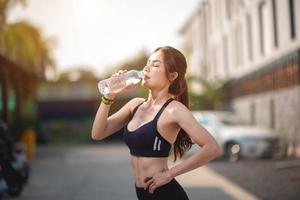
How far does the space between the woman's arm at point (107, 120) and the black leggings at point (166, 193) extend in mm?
427

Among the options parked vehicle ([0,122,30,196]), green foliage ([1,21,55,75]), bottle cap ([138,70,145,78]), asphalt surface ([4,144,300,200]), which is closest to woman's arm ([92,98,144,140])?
bottle cap ([138,70,145,78])

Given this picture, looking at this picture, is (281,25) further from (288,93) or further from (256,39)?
(256,39)

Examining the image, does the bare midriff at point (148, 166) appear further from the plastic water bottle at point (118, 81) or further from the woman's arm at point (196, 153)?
the plastic water bottle at point (118, 81)

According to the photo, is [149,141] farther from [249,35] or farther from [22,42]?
[22,42]

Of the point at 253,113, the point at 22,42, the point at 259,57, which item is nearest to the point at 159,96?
the point at 259,57

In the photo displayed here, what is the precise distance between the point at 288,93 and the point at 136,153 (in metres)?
21.0

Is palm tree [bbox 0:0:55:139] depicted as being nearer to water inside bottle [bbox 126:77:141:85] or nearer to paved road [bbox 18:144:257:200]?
paved road [bbox 18:144:257:200]

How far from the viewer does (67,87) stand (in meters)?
58.0

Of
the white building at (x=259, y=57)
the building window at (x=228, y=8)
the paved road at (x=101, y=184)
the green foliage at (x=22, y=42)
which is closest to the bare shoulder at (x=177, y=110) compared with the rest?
the paved road at (x=101, y=184)

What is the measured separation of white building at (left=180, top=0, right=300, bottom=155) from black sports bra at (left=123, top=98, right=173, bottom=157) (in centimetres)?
1932

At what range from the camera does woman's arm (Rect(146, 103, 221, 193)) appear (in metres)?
3.23

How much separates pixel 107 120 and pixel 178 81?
20.1 inches

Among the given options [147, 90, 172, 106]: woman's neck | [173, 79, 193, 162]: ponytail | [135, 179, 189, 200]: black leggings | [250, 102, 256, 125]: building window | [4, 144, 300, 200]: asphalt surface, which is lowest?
[250, 102, 256, 125]: building window

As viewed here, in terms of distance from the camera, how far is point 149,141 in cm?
336
